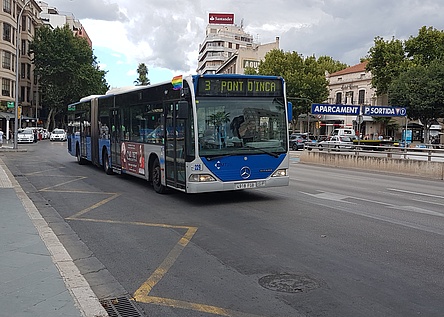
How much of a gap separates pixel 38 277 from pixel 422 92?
48035 millimetres

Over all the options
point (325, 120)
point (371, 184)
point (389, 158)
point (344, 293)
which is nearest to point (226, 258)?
point (344, 293)

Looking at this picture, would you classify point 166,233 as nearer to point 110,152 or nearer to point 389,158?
point 110,152

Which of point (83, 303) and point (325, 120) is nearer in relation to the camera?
point (83, 303)

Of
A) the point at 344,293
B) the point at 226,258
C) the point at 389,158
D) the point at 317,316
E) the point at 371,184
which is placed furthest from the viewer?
the point at 389,158

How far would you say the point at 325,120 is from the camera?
70.4 metres

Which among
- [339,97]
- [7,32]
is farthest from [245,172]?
[339,97]

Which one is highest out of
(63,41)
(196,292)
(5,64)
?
(63,41)

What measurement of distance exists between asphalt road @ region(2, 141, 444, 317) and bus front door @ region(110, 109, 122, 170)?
3.76 metres

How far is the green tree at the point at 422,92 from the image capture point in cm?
4741

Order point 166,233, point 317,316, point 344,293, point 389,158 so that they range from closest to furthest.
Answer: point 317,316 < point 344,293 < point 166,233 < point 389,158

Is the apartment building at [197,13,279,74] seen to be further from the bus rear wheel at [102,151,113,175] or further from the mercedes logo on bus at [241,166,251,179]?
the mercedes logo on bus at [241,166,251,179]

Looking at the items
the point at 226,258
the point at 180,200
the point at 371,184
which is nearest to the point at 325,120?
the point at 371,184

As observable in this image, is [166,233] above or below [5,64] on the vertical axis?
below

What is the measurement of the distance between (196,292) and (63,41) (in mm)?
69886
